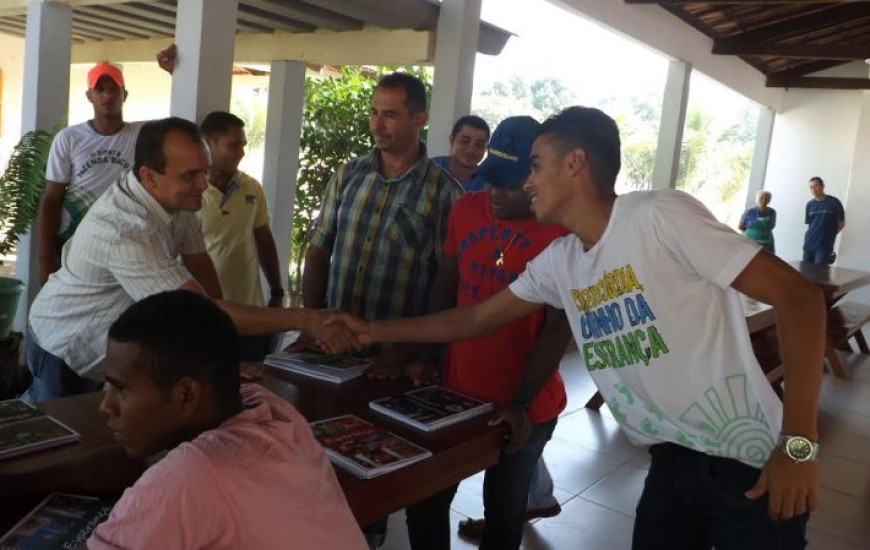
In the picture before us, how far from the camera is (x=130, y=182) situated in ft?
6.73

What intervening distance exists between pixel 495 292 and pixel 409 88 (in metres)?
0.87

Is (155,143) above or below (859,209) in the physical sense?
below

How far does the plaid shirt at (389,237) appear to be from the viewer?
2.56 m

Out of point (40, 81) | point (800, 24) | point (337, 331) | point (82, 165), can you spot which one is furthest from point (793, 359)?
point (800, 24)

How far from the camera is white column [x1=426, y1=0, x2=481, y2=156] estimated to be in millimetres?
4773

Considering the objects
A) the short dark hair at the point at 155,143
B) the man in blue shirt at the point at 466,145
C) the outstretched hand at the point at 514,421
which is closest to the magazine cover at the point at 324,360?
the outstretched hand at the point at 514,421

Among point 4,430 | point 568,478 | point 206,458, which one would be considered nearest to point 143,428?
point 206,458

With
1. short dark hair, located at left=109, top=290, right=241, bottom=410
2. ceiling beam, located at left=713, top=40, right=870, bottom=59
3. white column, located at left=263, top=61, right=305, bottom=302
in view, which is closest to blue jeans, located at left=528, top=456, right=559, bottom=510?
short dark hair, located at left=109, top=290, right=241, bottom=410

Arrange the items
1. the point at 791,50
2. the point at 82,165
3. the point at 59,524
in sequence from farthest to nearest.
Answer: the point at 791,50 < the point at 82,165 < the point at 59,524

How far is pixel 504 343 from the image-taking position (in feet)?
7.07

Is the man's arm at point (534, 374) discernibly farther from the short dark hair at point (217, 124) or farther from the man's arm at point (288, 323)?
the short dark hair at point (217, 124)

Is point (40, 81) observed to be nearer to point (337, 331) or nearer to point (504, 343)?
point (337, 331)

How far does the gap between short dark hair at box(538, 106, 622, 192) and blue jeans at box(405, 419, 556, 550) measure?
0.83 m

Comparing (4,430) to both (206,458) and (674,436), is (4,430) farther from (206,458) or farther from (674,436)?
(674,436)
